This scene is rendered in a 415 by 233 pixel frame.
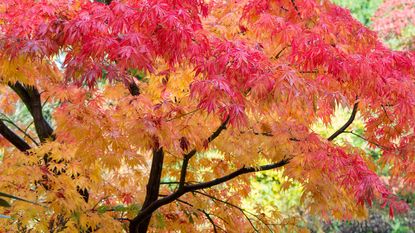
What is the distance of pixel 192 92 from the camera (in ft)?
9.84

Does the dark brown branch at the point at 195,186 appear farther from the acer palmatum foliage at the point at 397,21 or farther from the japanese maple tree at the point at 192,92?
the acer palmatum foliage at the point at 397,21

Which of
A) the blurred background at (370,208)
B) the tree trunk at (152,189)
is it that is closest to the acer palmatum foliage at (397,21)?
the blurred background at (370,208)

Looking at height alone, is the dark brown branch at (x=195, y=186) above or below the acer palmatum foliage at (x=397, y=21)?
below

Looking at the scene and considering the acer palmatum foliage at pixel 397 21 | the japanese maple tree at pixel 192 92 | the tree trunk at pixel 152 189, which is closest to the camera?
the japanese maple tree at pixel 192 92

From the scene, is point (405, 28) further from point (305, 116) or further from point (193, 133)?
point (193, 133)

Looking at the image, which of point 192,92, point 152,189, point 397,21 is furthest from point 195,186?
point 397,21

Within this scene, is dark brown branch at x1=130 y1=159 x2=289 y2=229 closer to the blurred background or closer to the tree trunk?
the tree trunk

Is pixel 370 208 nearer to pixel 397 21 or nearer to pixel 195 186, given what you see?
pixel 397 21

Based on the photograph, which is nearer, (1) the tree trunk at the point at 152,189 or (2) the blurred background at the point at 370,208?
(1) the tree trunk at the point at 152,189

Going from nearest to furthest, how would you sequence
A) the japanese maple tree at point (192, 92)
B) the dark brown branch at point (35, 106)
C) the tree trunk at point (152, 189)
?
the japanese maple tree at point (192, 92)
the tree trunk at point (152, 189)
the dark brown branch at point (35, 106)

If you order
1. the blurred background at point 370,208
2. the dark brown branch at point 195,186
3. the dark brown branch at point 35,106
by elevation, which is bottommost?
the dark brown branch at point 195,186

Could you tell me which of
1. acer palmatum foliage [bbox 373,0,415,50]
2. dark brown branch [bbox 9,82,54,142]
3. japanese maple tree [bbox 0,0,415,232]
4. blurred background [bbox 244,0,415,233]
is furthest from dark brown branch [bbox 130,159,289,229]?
acer palmatum foliage [bbox 373,0,415,50]

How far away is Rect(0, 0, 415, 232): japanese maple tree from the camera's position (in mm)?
3125

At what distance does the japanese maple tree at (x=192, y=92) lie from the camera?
10.3ft
